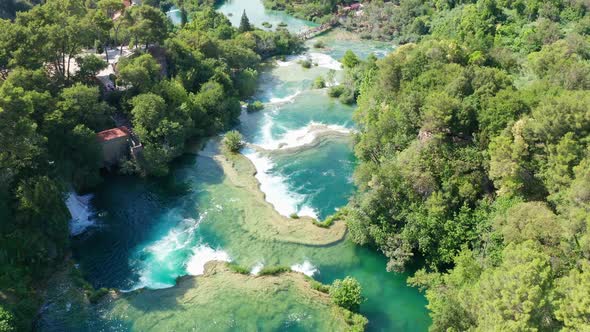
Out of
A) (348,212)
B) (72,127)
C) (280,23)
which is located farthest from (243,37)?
(348,212)

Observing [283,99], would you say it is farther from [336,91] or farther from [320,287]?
[320,287]

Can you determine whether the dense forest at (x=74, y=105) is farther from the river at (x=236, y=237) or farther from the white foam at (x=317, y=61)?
the white foam at (x=317, y=61)

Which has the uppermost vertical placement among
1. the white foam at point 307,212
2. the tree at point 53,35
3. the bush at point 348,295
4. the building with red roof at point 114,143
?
the tree at point 53,35

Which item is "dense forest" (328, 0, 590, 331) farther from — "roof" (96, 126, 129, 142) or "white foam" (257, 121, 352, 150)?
"roof" (96, 126, 129, 142)

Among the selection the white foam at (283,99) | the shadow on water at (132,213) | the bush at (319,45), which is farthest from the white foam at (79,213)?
the bush at (319,45)

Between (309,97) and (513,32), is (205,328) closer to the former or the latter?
(309,97)

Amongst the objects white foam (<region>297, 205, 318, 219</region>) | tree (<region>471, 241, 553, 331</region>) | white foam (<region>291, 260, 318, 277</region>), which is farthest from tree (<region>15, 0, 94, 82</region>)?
tree (<region>471, 241, 553, 331</region>)

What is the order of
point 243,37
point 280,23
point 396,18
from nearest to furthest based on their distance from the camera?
1. point 243,37
2. point 396,18
3. point 280,23
